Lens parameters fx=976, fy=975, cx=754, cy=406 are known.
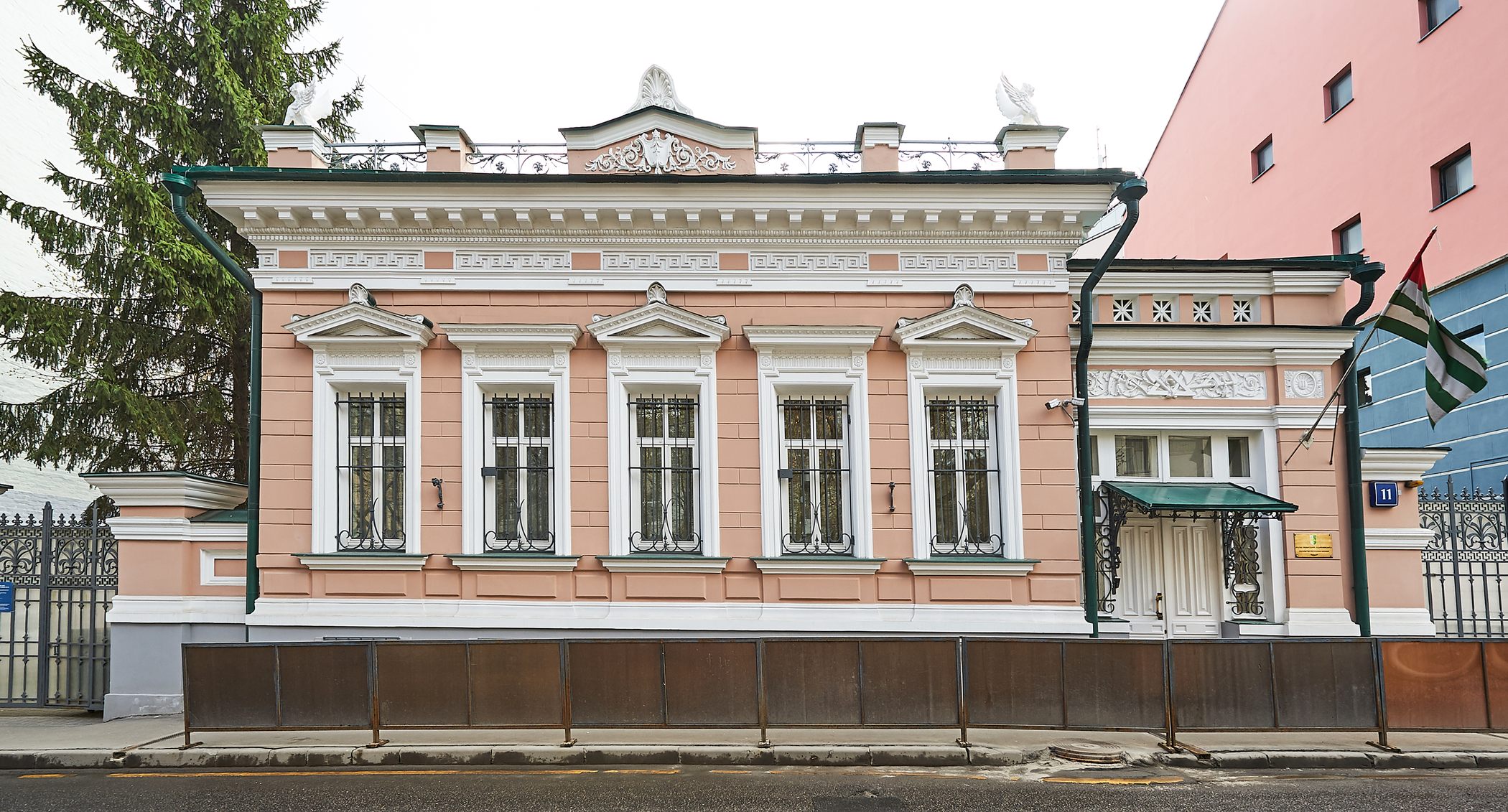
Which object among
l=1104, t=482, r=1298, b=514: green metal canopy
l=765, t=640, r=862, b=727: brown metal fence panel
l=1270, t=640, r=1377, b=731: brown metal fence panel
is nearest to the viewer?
l=1270, t=640, r=1377, b=731: brown metal fence panel

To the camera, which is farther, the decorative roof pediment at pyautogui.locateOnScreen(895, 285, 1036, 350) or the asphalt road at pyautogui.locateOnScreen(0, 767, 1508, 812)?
the decorative roof pediment at pyautogui.locateOnScreen(895, 285, 1036, 350)

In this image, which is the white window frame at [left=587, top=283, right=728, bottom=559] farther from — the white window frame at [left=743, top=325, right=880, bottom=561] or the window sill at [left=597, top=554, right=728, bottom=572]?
the white window frame at [left=743, top=325, right=880, bottom=561]

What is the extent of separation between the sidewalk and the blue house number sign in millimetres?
2911

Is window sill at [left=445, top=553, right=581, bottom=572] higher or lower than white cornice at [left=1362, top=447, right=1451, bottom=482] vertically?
lower

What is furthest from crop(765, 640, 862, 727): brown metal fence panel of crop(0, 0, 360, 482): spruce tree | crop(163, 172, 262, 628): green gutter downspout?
crop(0, 0, 360, 482): spruce tree

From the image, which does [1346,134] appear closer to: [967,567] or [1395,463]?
[1395,463]

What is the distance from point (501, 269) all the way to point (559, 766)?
5368 millimetres

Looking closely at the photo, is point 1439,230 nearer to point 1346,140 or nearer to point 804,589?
point 1346,140

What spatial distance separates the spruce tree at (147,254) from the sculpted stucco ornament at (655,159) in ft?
24.1

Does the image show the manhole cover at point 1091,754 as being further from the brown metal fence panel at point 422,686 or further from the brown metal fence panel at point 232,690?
the brown metal fence panel at point 232,690

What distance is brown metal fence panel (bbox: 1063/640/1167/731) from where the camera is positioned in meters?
8.80

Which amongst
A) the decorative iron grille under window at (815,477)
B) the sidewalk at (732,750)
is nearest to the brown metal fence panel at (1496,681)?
→ the sidewalk at (732,750)

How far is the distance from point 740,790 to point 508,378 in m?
5.25

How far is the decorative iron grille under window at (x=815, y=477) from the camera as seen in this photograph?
1077cm
